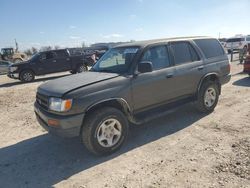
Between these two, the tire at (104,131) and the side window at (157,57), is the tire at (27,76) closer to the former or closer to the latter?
the side window at (157,57)

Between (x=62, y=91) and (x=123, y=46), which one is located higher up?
(x=123, y=46)

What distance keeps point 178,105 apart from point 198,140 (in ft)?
3.43

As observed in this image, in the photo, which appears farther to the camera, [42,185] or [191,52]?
[191,52]

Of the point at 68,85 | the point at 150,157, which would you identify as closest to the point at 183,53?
the point at 150,157

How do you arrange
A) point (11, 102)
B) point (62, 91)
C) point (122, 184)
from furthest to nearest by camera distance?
point (11, 102), point (62, 91), point (122, 184)

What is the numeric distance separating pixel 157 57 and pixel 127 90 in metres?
1.12

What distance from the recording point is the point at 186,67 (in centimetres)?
577

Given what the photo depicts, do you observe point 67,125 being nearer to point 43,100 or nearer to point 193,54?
point 43,100

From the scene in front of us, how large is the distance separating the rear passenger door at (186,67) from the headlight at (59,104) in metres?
2.49

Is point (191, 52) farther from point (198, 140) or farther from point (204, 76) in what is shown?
point (198, 140)

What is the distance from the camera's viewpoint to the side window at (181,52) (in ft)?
18.6

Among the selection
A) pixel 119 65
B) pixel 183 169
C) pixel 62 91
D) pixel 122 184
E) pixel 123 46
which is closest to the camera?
pixel 122 184

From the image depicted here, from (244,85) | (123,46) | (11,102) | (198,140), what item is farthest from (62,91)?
(244,85)

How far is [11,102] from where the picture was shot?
9461 mm
